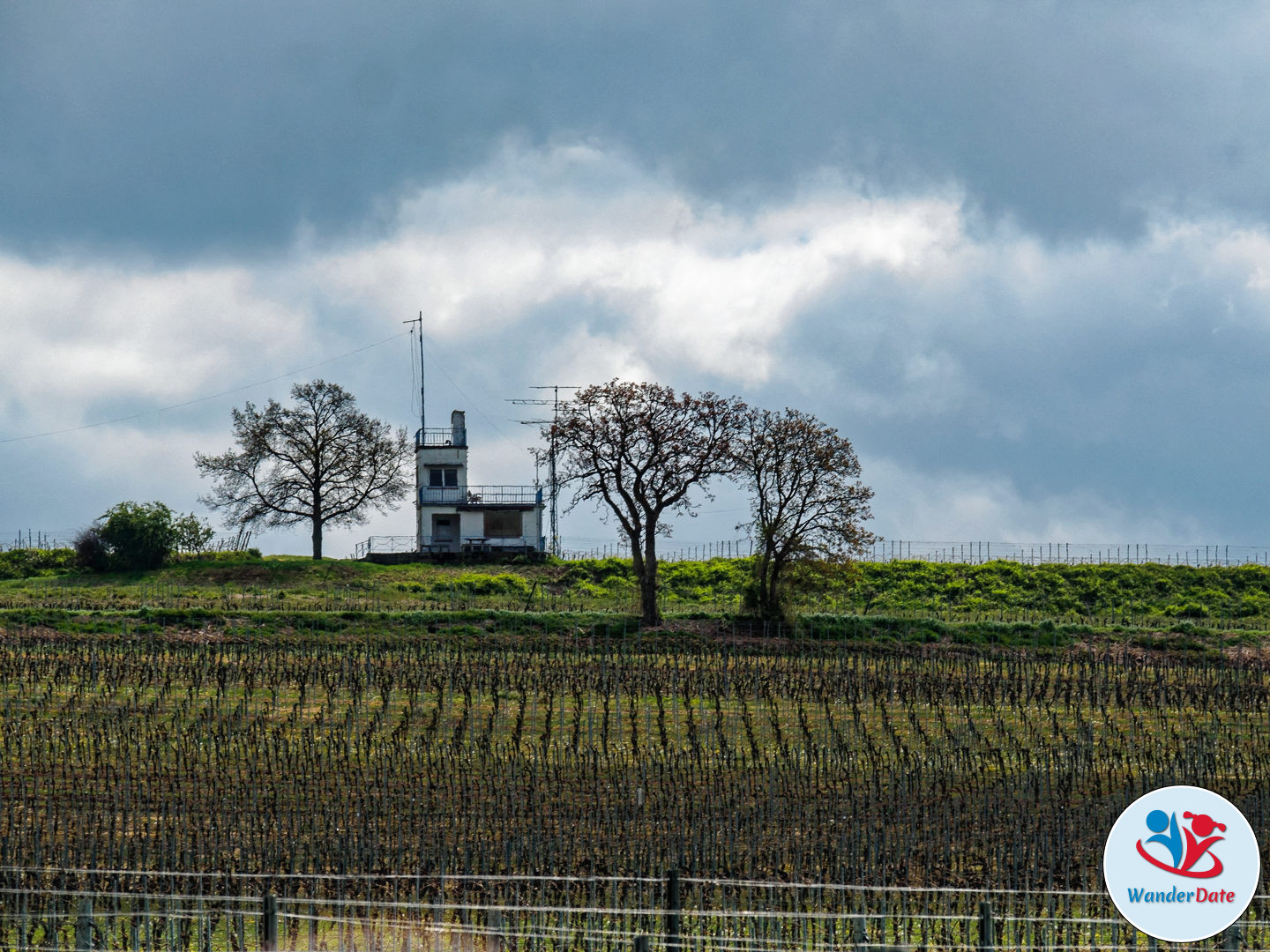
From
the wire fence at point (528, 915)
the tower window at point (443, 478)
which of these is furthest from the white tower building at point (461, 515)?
the wire fence at point (528, 915)

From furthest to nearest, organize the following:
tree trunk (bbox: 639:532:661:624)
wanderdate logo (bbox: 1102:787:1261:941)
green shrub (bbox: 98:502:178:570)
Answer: green shrub (bbox: 98:502:178:570), tree trunk (bbox: 639:532:661:624), wanderdate logo (bbox: 1102:787:1261:941)

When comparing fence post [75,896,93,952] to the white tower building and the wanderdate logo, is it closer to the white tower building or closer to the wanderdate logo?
the wanderdate logo

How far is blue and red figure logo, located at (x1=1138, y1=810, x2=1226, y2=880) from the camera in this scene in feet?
36.4

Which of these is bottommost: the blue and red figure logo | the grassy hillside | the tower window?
the blue and red figure logo

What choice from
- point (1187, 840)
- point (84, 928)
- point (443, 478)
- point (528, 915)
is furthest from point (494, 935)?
point (443, 478)

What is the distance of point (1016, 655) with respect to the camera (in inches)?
1631

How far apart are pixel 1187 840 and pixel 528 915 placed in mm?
7271

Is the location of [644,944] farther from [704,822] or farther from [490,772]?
[490,772]

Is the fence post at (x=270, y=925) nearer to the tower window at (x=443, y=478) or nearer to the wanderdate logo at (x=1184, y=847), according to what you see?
the wanderdate logo at (x=1184, y=847)

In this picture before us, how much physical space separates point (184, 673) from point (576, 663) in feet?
29.2

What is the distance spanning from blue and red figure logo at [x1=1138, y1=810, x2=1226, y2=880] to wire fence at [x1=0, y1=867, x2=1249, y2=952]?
8.81ft

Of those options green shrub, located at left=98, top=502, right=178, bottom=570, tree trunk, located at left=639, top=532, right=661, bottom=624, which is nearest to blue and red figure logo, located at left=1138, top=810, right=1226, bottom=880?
tree trunk, located at left=639, top=532, right=661, bottom=624

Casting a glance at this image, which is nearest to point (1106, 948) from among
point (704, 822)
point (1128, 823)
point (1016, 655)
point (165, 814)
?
point (1128, 823)

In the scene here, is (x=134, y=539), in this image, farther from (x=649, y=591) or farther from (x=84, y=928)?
(x=84, y=928)
